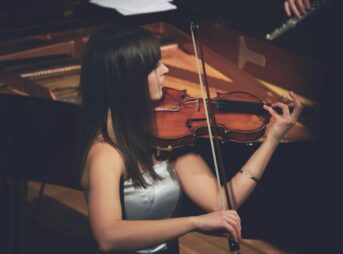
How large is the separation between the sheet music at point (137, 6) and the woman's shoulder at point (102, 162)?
1689 mm

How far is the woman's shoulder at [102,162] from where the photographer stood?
1.69 metres

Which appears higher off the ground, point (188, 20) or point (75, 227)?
point (188, 20)

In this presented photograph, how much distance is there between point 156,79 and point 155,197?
396mm

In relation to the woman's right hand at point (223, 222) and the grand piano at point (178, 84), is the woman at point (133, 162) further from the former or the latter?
the grand piano at point (178, 84)

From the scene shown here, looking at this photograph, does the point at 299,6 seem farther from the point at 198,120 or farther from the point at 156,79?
the point at 156,79

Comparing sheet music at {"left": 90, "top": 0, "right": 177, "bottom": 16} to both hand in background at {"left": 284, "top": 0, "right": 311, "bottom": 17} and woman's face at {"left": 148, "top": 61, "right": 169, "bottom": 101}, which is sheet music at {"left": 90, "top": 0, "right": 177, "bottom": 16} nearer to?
hand in background at {"left": 284, "top": 0, "right": 311, "bottom": 17}

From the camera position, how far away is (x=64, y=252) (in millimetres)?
3041

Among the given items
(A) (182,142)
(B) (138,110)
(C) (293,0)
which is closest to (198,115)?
(A) (182,142)

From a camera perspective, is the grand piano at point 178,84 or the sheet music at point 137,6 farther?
the sheet music at point 137,6

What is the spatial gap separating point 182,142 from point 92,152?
0.35 metres

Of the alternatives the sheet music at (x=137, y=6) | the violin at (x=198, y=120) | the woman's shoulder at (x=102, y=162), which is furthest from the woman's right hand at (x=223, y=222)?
the sheet music at (x=137, y=6)

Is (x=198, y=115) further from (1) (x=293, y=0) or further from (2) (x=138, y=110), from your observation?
(1) (x=293, y=0)

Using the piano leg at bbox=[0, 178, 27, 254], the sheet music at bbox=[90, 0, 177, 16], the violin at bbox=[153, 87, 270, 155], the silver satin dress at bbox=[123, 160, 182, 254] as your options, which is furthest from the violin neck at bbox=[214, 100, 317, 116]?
the sheet music at bbox=[90, 0, 177, 16]

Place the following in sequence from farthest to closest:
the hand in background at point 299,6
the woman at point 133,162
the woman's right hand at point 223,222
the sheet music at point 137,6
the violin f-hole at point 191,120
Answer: the sheet music at point 137,6 < the hand in background at point 299,6 < the violin f-hole at point 191,120 < the woman at point 133,162 < the woman's right hand at point 223,222
